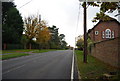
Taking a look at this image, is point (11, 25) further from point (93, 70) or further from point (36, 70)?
point (93, 70)

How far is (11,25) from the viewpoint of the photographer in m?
48.8

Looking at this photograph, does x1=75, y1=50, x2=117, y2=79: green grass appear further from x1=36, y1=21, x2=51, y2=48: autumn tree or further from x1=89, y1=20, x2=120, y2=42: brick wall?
x1=36, y1=21, x2=51, y2=48: autumn tree

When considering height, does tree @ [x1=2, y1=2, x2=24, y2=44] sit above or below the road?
above

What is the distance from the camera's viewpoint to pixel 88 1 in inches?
372

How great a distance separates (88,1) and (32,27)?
4599cm

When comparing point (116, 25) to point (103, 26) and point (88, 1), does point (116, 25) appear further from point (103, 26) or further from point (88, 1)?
point (88, 1)

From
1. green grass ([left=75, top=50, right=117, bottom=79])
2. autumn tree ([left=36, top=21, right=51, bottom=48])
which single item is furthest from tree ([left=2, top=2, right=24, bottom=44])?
green grass ([left=75, top=50, right=117, bottom=79])

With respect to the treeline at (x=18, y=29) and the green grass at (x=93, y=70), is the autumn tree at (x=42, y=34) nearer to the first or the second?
the treeline at (x=18, y=29)

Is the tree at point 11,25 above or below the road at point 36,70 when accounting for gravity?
above

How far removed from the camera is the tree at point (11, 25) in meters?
46.5

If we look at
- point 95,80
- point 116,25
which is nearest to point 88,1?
point 95,80

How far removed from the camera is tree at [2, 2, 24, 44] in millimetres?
46469

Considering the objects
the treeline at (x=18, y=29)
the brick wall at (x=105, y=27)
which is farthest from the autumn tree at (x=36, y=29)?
the brick wall at (x=105, y=27)

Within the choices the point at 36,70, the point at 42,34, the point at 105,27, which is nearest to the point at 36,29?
the point at 42,34
